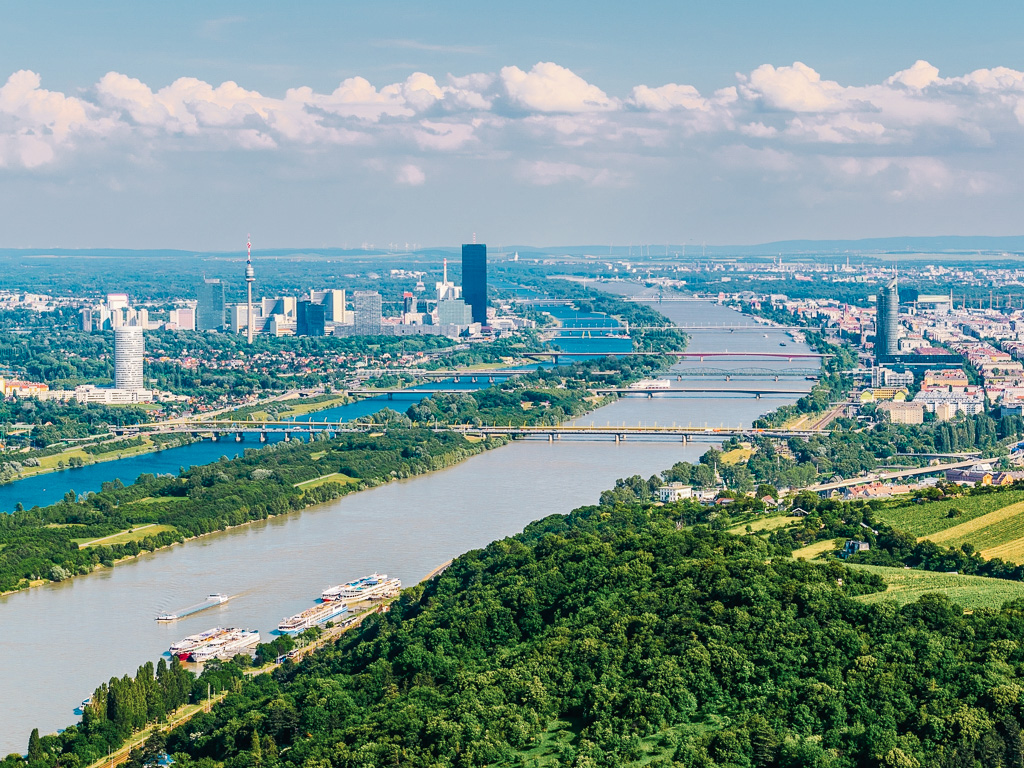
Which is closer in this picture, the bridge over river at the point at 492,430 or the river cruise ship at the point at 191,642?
the river cruise ship at the point at 191,642

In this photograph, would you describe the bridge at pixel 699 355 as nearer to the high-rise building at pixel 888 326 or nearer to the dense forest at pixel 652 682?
the high-rise building at pixel 888 326

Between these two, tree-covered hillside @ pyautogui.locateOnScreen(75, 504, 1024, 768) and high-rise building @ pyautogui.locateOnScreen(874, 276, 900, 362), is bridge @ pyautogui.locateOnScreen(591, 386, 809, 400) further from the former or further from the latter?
tree-covered hillside @ pyautogui.locateOnScreen(75, 504, 1024, 768)

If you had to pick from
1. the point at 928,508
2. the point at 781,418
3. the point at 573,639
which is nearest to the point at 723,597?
the point at 573,639

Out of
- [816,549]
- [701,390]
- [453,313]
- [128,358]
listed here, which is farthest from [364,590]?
[453,313]

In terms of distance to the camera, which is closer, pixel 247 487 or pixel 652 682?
pixel 652 682

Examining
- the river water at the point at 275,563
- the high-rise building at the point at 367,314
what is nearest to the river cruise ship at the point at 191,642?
the river water at the point at 275,563

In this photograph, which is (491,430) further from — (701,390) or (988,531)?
(988,531)
